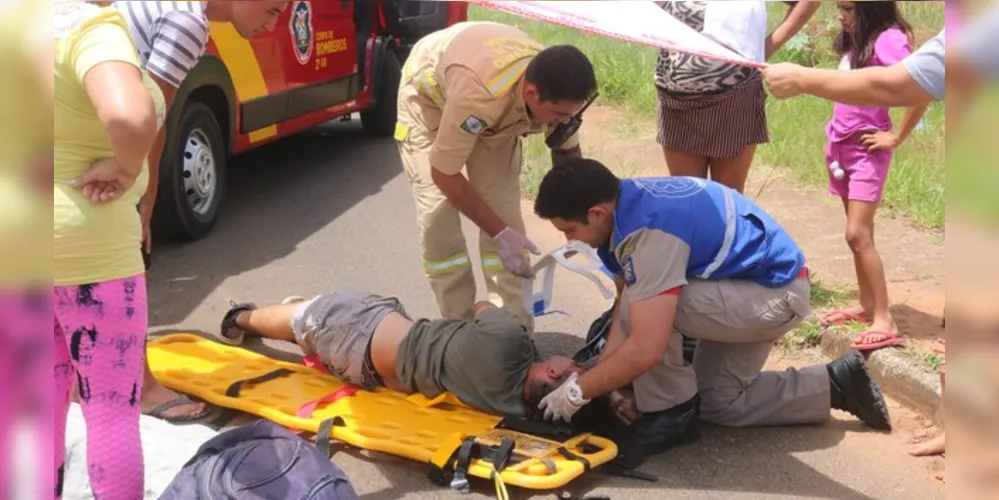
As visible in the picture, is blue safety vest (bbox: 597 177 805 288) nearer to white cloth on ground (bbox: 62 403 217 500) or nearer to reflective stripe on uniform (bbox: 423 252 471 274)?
reflective stripe on uniform (bbox: 423 252 471 274)

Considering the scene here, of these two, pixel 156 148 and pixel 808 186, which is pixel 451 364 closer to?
pixel 156 148

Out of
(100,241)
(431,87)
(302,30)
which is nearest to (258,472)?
(100,241)

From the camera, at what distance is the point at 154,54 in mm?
3375

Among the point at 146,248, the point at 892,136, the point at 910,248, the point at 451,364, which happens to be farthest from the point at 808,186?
the point at 146,248

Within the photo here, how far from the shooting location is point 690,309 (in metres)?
3.71

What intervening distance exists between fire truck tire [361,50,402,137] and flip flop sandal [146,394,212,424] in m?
4.98

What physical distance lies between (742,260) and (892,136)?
3.88ft

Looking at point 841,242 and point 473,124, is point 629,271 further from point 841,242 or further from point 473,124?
point 841,242

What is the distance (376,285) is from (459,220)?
115 centimetres

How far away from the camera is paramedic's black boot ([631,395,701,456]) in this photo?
12.3 ft

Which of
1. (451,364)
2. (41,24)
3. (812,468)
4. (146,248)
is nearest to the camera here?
(41,24)

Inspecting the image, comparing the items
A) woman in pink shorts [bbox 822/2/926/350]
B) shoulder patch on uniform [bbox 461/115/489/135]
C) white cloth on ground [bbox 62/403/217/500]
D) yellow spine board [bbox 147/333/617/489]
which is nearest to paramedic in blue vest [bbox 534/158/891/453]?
yellow spine board [bbox 147/333/617/489]

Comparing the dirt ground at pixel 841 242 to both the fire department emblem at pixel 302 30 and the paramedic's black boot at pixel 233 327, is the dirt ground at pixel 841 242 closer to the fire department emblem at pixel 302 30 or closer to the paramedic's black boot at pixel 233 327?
the fire department emblem at pixel 302 30

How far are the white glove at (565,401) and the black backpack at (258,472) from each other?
0.94 meters
